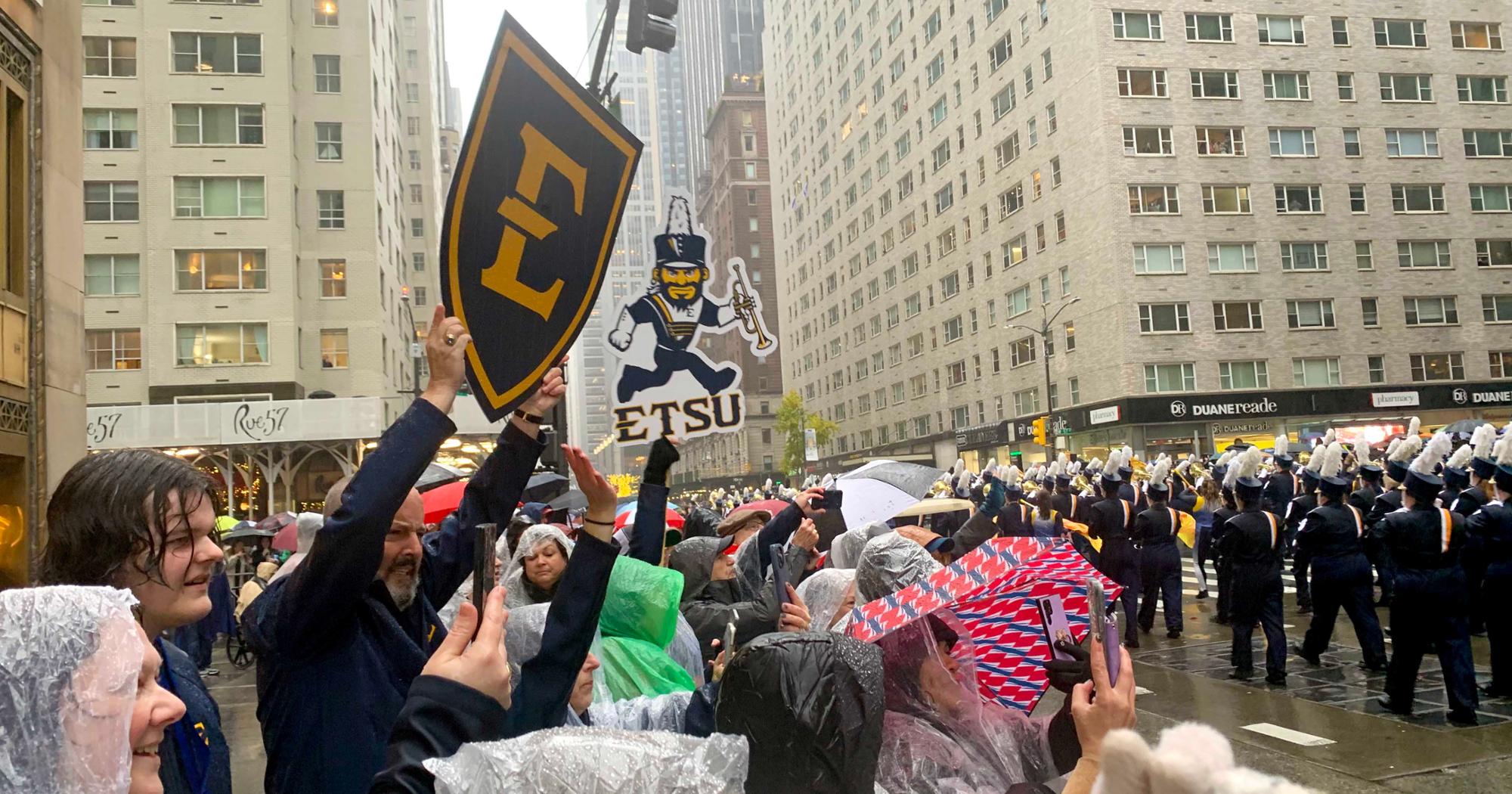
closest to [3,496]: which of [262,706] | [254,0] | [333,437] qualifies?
[262,706]

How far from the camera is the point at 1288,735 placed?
8.07m

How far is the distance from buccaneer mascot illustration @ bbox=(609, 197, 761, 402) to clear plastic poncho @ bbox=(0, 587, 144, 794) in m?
4.30

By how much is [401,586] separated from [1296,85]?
185ft

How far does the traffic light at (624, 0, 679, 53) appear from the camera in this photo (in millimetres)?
8203

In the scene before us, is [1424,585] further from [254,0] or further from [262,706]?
[254,0]

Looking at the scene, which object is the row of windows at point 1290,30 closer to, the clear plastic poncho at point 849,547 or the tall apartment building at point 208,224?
the tall apartment building at point 208,224

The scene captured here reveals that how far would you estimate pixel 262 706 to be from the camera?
2.77 m

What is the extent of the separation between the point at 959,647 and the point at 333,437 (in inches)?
1328

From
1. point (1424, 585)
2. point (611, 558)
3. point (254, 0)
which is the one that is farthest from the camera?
point (254, 0)

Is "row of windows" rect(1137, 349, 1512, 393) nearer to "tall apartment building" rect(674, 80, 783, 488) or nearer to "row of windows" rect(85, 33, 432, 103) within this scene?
"row of windows" rect(85, 33, 432, 103)

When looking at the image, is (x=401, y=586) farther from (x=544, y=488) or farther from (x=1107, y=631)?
Result: (x=544, y=488)

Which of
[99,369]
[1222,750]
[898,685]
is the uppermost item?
[99,369]

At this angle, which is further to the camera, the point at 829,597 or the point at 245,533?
the point at 245,533

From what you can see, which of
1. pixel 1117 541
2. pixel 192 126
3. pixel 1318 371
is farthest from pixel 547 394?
pixel 1318 371
